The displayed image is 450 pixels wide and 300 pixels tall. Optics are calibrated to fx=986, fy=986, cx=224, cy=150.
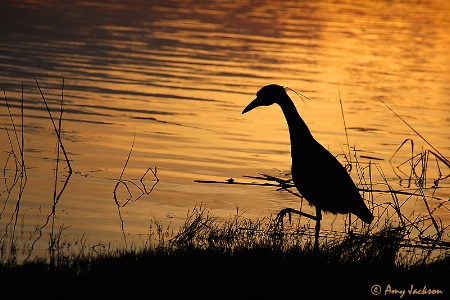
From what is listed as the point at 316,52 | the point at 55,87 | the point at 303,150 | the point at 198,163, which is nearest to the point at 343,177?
the point at 303,150

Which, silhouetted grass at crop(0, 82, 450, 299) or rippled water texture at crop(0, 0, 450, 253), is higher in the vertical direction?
rippled water texture at crop(0, 0, 450, 253)

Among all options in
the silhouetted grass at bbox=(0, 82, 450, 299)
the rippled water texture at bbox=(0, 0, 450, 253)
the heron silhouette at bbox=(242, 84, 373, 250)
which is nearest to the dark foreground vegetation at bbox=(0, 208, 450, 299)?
Answer: the silhouetted grass at bbox=(0, 82, 450, 299)

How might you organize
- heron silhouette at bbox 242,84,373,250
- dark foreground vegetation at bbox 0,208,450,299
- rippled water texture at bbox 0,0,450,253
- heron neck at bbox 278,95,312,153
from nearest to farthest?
dark foreground vegetation at bbox 0,208,450,299
heron silhouette at bbox 242,84,373,250
heron neck at bbox 278,95,312,153
rippled water texture at bbox 0,0,450,253

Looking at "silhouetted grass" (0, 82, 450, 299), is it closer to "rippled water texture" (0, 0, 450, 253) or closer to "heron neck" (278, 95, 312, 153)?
"rippled water texture" (0, 0, 450, 253)

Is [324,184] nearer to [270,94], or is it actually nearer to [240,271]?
[270,94]

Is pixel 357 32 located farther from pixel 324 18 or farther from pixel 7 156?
pixel 7 156

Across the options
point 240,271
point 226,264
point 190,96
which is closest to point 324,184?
point 226,264

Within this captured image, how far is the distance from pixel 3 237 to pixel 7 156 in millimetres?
3081

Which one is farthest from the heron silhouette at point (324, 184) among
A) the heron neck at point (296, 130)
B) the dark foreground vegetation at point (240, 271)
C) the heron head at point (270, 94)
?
the heron head at point (270, 94)

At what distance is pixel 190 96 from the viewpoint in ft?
53.7

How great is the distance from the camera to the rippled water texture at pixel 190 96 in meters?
10.4

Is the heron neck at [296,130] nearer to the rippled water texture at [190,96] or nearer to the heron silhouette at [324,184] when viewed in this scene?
the heron silhouette at [324,184]

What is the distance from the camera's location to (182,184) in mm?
10828

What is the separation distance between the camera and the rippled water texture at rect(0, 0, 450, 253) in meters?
10.4
